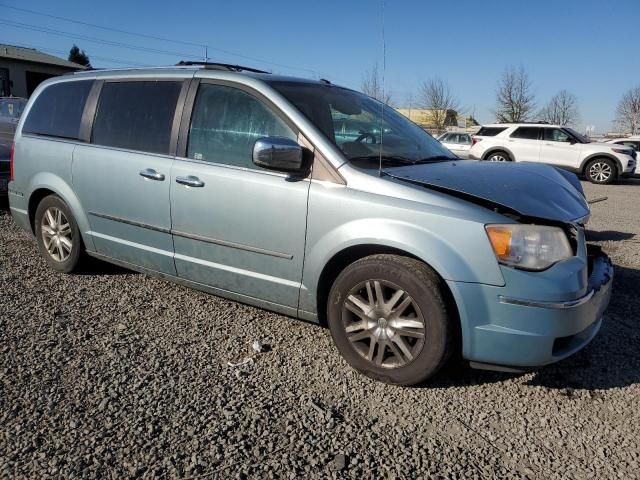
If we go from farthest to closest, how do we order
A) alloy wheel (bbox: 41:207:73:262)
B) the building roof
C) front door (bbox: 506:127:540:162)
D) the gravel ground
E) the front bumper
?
the building roof → front door (bbox: 506:127:540:162) → alloy wheel (bbox: 41:207:73:262) → the front bumper → the gravel ground

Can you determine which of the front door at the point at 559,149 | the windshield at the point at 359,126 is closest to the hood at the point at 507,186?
the windshield at the point at 359,126

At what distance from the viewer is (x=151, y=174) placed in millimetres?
3619

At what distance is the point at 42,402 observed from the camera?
2564 mm

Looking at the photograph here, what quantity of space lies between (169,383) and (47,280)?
2.25m

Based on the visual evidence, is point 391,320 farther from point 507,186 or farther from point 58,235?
point 58,235

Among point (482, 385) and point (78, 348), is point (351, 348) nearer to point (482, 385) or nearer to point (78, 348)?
point (482, 385)

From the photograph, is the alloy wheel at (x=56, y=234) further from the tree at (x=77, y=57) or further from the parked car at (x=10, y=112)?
the tree at (x=77, y=57)

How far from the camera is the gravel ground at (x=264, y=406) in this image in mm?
2199

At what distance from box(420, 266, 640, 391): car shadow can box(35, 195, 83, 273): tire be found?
3182 mm

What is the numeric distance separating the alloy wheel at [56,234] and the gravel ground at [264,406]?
78 cm

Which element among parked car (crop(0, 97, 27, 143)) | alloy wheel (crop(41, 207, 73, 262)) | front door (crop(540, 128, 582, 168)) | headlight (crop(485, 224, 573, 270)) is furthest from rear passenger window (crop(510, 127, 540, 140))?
headlight (crop(485, 224, 573, 270))

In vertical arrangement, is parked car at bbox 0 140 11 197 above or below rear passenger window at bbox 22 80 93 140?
below

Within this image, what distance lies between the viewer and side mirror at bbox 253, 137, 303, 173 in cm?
293

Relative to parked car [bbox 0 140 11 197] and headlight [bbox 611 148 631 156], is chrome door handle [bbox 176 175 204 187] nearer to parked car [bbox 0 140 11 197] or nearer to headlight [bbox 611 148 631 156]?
parked car [bbox 0 140 11 197]
